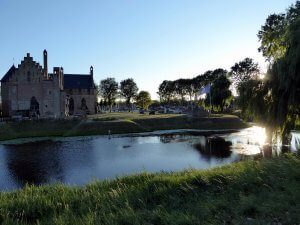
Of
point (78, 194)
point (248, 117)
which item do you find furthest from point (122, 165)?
point (78, 194)

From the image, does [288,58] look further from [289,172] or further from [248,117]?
[289,172]

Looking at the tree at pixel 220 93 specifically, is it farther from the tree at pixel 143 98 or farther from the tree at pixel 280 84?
the tree at pixel 280 84

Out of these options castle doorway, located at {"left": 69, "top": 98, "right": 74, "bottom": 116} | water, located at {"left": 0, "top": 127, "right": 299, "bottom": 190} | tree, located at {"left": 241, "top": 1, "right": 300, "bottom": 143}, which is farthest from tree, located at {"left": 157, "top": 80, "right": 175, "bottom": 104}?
tree, located at {"left": 241, "top": 1, "right": 300, "bottom": 143}

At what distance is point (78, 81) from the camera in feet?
286

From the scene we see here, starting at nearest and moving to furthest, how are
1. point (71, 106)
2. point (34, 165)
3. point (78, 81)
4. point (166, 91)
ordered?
1. point (34, 165)
2. point (71, 106)
3. point (78, 81)
4. point (166, 91)

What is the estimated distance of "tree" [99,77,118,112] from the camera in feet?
381

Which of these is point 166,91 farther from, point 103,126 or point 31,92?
point 103,126

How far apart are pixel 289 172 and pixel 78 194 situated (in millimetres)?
6468

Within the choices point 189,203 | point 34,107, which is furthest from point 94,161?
point 34,107

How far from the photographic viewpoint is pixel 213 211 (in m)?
6.98

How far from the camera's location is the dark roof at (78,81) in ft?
280

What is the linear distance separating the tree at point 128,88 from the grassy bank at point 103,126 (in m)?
62.1

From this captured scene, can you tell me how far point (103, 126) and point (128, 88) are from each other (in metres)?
70.5

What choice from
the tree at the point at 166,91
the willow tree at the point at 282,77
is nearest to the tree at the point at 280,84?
the willow tree at the point at 282,77
